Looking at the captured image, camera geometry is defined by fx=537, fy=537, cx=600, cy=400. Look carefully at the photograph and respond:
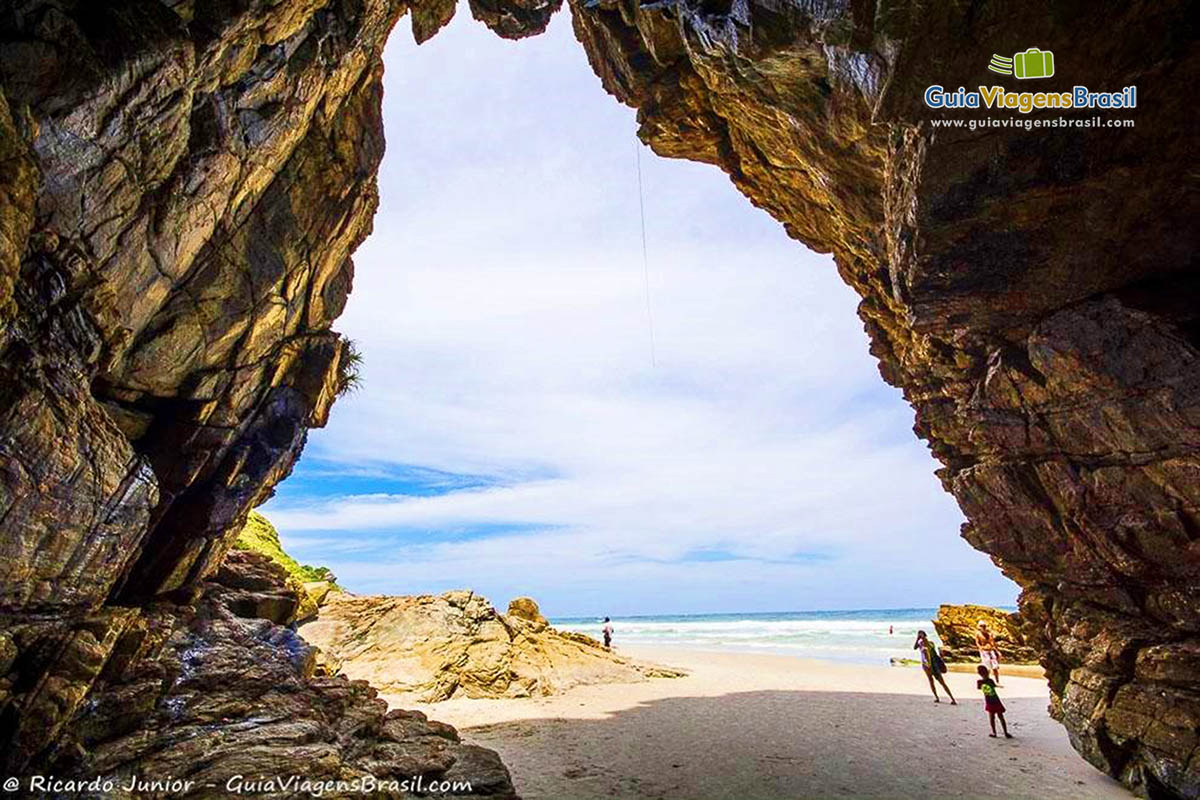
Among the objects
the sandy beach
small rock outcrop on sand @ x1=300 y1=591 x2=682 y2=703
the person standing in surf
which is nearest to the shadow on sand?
the sandy beach

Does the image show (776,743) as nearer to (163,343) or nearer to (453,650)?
(453,650)

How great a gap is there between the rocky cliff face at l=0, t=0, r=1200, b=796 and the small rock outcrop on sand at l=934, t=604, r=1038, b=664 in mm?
23685

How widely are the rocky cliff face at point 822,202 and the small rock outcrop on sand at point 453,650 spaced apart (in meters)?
13.5

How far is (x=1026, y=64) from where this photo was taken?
28.3ft

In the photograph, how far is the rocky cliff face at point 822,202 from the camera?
27.6 ft

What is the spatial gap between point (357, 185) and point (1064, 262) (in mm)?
19037

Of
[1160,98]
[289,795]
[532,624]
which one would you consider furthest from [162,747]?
[532,624]

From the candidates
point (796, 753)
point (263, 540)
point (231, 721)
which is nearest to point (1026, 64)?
point (796, 753)

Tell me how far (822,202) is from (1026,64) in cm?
938

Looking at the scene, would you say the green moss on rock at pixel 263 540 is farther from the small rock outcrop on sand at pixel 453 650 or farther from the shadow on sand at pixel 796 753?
the shadow on sand at pixel 796 753

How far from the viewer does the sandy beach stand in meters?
12.7

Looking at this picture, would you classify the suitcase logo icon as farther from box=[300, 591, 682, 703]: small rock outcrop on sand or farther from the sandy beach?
box=[300, 591, 682, 703]: small rock outcrop on sand

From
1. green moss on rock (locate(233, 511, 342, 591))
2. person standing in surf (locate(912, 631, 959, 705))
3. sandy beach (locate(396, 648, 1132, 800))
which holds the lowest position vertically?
sandy beach (locate(396, 648, 1132, 800))

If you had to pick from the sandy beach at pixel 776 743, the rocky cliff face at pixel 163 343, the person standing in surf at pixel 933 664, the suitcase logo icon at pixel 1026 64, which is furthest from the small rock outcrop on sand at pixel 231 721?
the person standing in surf at pixel 933 664
